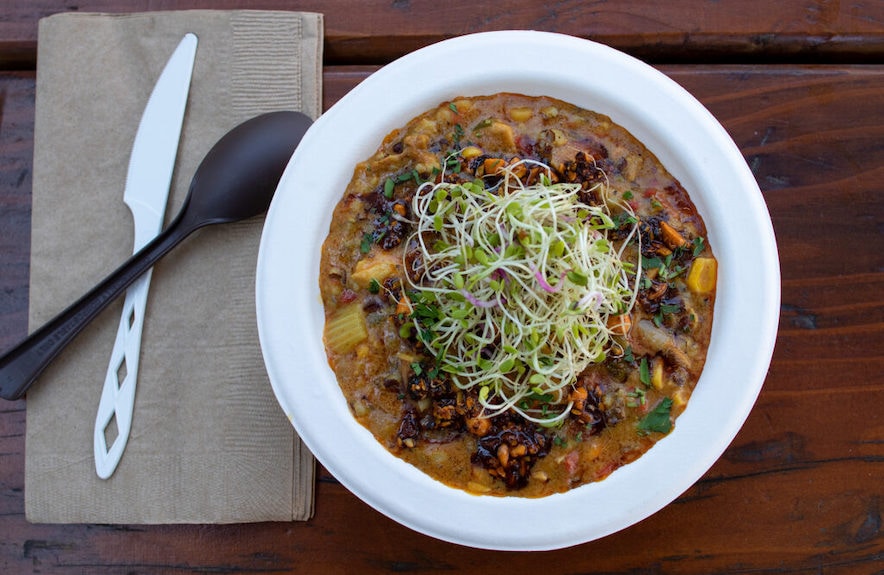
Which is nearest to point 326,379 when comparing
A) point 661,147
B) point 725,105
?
point 661,147

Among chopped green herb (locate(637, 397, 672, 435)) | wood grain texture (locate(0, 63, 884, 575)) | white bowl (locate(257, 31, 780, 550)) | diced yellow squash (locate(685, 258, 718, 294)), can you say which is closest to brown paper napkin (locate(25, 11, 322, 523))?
wood grain texture (locate(0, 63, 884, 575))

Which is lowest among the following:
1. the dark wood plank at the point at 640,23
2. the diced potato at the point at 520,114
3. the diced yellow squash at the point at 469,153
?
the diced yellow squash at the point at 469,153

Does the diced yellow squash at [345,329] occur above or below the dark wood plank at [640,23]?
below

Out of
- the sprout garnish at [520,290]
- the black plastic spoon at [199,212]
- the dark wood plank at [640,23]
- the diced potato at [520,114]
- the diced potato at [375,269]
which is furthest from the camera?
the dark wood plank at [640,23]

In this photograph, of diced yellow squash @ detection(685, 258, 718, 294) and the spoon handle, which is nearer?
diced yellow squash @ detection(685, 258, 718, 294)

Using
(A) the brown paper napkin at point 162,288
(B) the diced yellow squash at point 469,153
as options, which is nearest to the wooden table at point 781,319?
(A) the brown paper napkin at point 162,288

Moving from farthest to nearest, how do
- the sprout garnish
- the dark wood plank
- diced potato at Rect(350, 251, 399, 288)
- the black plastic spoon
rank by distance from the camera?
the dark wood plank, the black plastic spoon, diced potato at Rect(350, 251, 399, 288), the sprout garnish

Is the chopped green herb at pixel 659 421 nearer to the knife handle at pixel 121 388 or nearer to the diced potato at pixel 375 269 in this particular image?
the diced potato at pixel 375 269

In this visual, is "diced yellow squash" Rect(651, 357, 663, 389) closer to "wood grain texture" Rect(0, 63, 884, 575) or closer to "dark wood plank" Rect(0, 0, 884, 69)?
"wood grain texture" Rect(0, 63, 884, 575)
